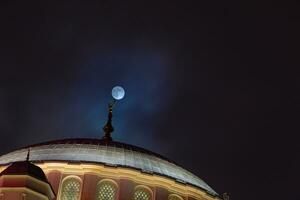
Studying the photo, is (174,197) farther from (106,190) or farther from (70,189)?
(70,189)

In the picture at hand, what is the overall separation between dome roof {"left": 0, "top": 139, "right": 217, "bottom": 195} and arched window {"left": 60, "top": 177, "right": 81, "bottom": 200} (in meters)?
1.13

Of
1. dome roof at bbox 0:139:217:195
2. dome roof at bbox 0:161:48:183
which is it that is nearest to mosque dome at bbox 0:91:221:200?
dome roof at bbox 0:139:217:195

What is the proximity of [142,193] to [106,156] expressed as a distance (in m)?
2.94

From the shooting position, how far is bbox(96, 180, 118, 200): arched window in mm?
30297

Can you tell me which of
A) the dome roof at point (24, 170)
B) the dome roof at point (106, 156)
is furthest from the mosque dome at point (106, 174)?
the dome roof at point (24, 170)

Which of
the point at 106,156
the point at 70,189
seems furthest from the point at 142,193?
the point at 70,189

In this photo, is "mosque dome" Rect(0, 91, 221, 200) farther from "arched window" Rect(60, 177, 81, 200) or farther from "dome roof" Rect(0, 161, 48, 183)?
"dome roof" Rect(0, 161, 48, 183)

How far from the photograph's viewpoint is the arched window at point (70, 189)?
30109 mm

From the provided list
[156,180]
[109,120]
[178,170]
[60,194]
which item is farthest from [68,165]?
[109,120]

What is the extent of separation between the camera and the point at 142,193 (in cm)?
3116

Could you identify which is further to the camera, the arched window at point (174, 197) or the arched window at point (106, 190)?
the arched window at point (174, 197)

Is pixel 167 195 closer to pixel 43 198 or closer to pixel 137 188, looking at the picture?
pixel 137 188

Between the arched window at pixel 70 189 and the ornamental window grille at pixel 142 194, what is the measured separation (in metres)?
2.66

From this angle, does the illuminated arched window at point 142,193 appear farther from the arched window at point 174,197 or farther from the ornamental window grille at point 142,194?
the arched window at point 174,197
